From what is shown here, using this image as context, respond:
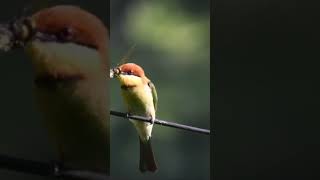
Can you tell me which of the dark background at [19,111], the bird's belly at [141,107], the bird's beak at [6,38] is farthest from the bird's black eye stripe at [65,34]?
the bird's belly at [141,107]

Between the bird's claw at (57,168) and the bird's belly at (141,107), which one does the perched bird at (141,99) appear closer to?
the bird's belly at (141,107)

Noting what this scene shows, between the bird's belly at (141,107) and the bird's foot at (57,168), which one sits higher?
the bird's belly at (141,107)

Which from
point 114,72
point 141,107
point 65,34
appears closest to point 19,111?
point 65,34

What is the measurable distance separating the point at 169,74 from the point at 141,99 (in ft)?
0.86

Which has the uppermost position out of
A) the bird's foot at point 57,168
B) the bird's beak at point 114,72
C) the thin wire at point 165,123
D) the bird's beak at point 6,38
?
the bird's beak at point 6,38

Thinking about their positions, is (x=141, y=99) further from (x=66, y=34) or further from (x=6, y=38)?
(x=6, y=38)

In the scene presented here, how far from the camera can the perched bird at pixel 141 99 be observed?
10.9ft

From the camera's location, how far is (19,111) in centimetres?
385

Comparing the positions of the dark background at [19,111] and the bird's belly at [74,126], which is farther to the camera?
the dark background at [19,111]

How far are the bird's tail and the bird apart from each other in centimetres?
25
